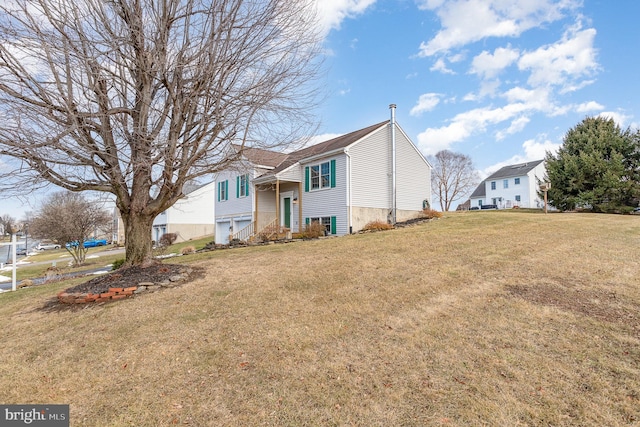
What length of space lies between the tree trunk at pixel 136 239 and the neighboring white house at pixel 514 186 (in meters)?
41.0

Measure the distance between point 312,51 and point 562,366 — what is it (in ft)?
26.9

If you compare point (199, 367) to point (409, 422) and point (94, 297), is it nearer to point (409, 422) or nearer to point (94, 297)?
point (409, 422)

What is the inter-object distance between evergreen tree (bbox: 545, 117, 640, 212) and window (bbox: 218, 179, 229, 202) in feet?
77.0

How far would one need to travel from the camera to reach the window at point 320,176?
1619cm

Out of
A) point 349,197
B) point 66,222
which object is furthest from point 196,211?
point 349,197

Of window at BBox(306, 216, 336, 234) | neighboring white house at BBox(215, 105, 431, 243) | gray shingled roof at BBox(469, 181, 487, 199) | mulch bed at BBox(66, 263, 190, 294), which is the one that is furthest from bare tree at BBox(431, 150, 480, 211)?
mulch bed at BBox(66, 263, 190, 294)

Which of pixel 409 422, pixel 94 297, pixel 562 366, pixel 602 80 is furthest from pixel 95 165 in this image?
pixel 602 80

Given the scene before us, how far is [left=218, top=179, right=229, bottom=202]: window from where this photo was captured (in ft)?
73.4

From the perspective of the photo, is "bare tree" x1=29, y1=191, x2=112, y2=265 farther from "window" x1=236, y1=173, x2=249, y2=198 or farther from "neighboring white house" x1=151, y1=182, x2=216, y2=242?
"neighboring white house" x1=151, y1=182, x2=216, y2=242

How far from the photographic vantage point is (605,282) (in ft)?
19.6

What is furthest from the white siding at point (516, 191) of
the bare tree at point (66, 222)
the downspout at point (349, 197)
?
the bare tree at point (66, 222)

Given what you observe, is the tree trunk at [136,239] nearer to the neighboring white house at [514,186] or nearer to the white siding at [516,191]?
the neighboring white house at [514,186]

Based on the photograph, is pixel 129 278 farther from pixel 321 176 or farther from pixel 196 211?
pixel 196 211

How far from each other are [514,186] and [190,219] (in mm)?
40827
